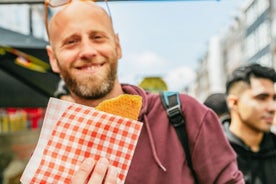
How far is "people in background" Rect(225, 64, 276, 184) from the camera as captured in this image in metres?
3.61

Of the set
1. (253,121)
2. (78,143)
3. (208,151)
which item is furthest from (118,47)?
(253,121)

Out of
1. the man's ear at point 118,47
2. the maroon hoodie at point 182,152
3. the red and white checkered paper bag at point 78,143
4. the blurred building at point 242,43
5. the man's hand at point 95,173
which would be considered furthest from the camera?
the blurred building at point 242,43

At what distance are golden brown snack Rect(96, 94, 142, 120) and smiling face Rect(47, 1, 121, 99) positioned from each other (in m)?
0.31

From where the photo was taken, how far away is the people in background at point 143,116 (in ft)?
6.12

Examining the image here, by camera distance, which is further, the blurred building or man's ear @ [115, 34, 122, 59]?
the blurred building

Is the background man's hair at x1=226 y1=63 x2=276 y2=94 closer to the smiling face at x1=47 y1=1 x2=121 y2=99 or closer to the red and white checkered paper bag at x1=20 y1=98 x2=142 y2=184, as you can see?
the smiling face at x1=47 y1=1 x2=121 y2=99

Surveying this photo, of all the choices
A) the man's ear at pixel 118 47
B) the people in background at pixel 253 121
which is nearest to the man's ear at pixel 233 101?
the people in background at pixel 253 121

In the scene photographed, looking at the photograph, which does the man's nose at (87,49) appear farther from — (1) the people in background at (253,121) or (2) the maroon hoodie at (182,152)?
(1) the people in background at (253,121)

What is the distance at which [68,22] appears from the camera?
76.2 inches

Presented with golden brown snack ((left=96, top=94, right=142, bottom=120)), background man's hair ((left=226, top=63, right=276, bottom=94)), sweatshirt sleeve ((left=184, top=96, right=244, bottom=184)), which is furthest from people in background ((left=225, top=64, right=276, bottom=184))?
golden brown snack ((left=96, top=94, right=142, bottom=120))

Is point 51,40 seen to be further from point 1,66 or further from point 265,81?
point 1,66

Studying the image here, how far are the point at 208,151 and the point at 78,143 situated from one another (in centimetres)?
59

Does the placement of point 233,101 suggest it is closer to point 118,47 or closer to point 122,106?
point 118,47

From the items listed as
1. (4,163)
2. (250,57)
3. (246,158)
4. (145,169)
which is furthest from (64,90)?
(250,57)
